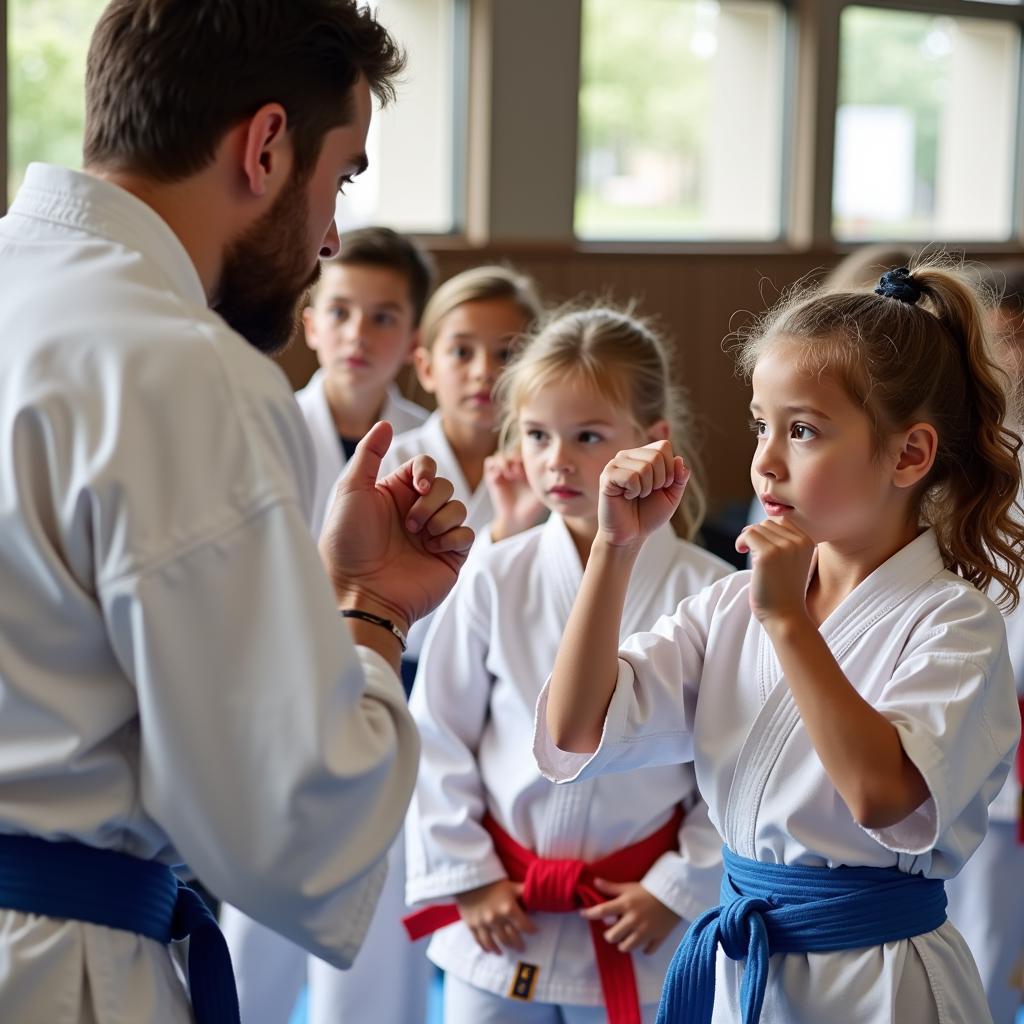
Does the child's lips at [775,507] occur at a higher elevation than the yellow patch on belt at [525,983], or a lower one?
higher

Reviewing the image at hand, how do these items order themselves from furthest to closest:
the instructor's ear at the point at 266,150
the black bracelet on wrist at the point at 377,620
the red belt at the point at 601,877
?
the red belt at the point at 601,877 → the black bracelet on wrist at the point at 377,620 → the instructor's ear at the point at 266,150

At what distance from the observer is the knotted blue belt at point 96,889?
115 centimetres

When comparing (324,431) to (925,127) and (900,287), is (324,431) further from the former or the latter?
(925,127)

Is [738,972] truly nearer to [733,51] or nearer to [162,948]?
[162,948]

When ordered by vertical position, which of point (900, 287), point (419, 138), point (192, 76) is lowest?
point (900, 287)

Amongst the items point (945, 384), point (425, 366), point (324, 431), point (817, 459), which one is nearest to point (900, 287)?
point (945, 384)

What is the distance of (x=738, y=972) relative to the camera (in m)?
1.57

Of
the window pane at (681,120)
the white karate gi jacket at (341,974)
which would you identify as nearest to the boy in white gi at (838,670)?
the white karate gi jacket at (341,974)

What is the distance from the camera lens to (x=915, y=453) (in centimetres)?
156

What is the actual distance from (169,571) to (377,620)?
0.36 metres

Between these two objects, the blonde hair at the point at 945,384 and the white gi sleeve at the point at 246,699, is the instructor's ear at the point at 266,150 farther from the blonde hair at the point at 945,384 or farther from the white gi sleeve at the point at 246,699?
the blonde hair at the point at 945,384

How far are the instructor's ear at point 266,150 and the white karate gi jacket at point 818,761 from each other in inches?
26.8

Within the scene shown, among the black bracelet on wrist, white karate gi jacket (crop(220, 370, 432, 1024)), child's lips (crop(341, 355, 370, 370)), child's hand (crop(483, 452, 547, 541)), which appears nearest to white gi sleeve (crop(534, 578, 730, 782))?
the black bracelet on wrist

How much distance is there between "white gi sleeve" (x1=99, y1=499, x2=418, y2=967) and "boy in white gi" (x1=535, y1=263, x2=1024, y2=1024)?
0.51 metres
